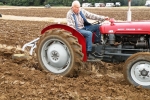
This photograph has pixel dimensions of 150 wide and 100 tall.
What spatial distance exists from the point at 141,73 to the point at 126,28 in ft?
3.18

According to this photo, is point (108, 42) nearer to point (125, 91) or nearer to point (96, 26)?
point (96, 26)

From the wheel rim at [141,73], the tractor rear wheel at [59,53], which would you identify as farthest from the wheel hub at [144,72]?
the tractor rear wheel at [59,53]

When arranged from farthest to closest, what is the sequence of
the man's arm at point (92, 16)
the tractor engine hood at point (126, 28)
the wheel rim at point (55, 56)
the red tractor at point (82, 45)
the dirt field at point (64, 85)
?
the man's arm at point (92, 16) < the wheel rim at point (55, 56) < the red tractor at point (82, 45) < the tractor engine hood at point (126, 28) < the dirt field at point (64, 85)

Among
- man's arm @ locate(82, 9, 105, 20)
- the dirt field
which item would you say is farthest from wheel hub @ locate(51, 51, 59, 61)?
man's arm @ locate(82, 9, 105, 20)

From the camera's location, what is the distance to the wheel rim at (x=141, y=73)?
5.24 m

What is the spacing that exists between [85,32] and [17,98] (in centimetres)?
206

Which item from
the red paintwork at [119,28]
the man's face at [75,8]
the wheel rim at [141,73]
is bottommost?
the wheel rim at [141,73]

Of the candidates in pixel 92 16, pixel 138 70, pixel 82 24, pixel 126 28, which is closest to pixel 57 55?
pixel 82 24

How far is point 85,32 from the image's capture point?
608 centimetres

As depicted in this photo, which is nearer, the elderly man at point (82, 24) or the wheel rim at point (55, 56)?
the wheel rim at point (55, 56)

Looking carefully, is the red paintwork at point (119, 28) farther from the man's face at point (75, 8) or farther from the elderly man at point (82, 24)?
the man's face at point (75, 8)

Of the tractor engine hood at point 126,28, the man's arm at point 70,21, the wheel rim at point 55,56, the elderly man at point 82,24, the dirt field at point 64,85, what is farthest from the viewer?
the man's arm at point 70,21

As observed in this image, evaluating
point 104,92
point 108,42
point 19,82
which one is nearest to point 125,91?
point 104,92

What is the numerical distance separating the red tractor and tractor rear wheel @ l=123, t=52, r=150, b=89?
343 mm
